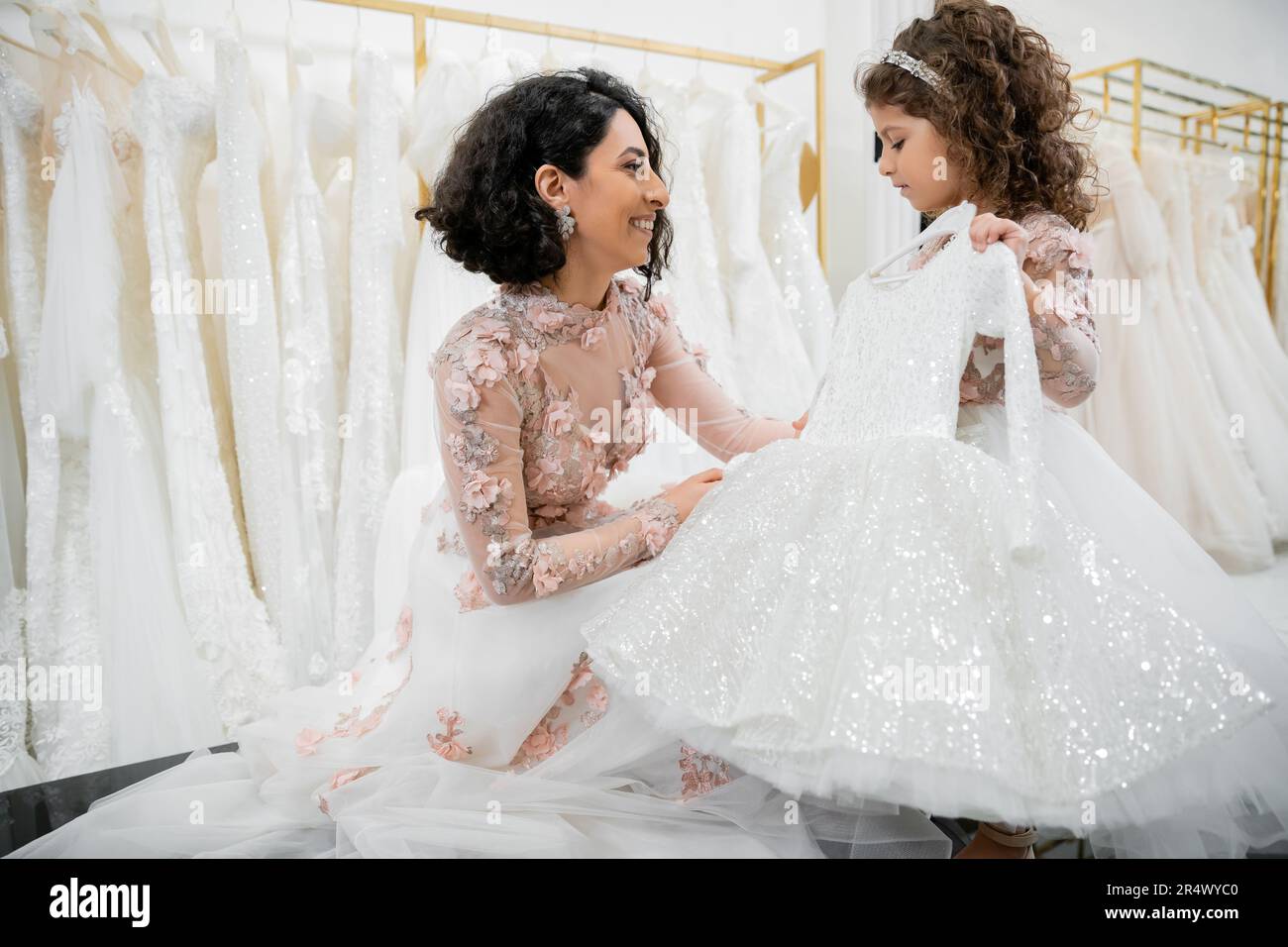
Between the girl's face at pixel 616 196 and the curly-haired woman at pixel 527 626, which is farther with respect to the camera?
the girl's face at pixel 616 196

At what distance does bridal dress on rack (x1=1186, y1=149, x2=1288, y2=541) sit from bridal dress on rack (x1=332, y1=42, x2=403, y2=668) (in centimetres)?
182

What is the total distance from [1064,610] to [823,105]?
2087mm

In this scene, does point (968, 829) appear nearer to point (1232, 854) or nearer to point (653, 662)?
point (1232, 854)

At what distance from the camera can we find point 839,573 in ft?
3.40

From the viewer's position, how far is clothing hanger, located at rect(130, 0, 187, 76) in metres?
2.00

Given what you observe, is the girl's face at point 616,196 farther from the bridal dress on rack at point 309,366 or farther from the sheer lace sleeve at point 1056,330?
the bridal dress on rack at point 309,366

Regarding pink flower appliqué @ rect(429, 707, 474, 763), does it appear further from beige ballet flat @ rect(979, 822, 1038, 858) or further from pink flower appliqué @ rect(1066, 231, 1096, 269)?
pink flower appliqué @ rect(1066, 231, 1096, 269)

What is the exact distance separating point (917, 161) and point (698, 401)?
1.86 ft

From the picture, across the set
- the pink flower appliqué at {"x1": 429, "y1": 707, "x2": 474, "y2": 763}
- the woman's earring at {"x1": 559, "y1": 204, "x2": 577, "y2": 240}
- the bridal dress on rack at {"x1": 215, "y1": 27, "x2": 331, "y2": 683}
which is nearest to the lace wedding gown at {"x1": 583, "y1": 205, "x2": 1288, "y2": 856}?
the pink flower appliqué at {"x1": 429, "y1": 707, "x2": 474, "y2": 763}

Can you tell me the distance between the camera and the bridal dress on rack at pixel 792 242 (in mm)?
2562

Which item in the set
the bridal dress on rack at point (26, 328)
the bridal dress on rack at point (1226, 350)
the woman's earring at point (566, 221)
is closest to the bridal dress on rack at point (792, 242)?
the bridal dress on rack at point (1226, 350)

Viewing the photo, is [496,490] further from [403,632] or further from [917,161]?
[917,161]

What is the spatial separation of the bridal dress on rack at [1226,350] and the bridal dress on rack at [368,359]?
1.79 metres

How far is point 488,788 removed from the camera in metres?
1.27
